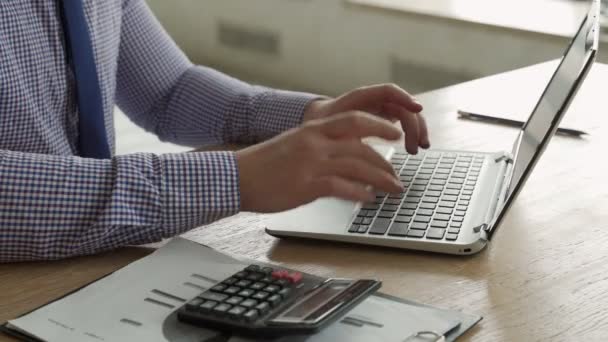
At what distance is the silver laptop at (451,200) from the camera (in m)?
1.07

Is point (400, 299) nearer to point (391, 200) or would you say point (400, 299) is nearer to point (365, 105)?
point (391, 200)

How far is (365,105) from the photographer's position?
4.28 ft

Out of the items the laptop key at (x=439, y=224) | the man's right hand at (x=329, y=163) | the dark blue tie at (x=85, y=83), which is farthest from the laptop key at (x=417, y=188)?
the dark blue tie at (x=85, y=83)

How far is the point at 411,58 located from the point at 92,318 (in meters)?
2.85

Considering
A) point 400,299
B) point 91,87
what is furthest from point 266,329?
point 91,87

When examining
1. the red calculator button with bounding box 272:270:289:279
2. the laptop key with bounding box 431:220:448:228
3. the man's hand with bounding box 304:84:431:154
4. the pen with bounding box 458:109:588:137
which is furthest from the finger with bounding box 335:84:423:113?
the red calculator button with bounding box 272:270:289:279

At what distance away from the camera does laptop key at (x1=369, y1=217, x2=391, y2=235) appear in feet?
3.59

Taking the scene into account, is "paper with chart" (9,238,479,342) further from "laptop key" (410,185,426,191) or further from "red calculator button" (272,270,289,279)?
"laptop key" (410,185,426,191)

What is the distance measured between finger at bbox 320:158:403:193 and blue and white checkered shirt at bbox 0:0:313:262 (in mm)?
120

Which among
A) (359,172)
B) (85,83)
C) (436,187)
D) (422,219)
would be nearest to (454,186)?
(436,187)

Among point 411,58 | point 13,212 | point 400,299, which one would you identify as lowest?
point 411,58

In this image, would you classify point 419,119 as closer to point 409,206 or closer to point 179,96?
point 409,206

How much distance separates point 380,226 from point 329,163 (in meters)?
0.15

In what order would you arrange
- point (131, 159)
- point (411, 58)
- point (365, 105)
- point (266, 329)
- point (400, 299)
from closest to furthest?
point (266, 329) → point (400, 299) → point (131, 159) → point (365, 105) → point (411, 58)
